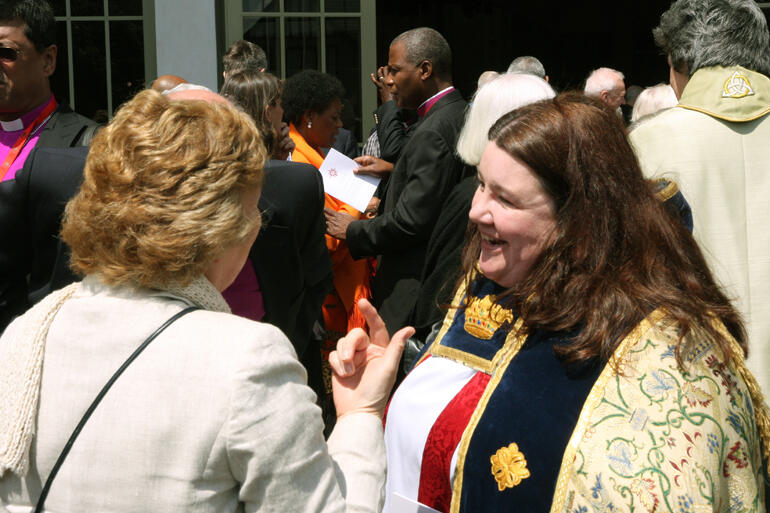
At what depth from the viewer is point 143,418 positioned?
4.37ft

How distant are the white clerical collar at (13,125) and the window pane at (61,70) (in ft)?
9.98

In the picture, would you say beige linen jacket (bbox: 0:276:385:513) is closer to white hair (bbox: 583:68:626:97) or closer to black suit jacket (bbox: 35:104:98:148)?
black suit jacket (bbox: 35:104:98:148)

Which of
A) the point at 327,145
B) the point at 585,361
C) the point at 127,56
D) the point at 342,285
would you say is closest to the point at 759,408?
the point at 585,361

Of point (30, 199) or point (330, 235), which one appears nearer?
point (30, 199)

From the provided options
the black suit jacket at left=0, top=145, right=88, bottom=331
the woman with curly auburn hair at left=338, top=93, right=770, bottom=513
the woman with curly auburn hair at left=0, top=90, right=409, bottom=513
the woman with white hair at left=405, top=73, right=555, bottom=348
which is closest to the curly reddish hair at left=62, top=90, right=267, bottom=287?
the woman with curly auburn hair at left=0, top=90, right=409, bottom=513

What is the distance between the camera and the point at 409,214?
378 cm

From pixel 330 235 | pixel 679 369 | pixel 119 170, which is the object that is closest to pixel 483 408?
pixel 679 369

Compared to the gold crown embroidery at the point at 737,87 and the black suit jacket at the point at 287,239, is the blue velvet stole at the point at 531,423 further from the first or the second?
the gold crown embroidery at the point at 737,87

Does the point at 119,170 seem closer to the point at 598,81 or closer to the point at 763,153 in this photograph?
the point at 763,153

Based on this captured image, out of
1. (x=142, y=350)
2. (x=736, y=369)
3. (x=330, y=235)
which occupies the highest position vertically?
(x=142, y=350)

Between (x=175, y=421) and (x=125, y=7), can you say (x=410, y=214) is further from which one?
(x=125, y=7)

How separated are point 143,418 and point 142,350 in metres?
0.11

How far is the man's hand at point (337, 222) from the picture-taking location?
4.10 meters

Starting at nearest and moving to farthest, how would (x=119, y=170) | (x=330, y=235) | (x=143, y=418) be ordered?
1. (x=143, y=418)
2. (x=119, y=170)
3. (x=330, y=235)
